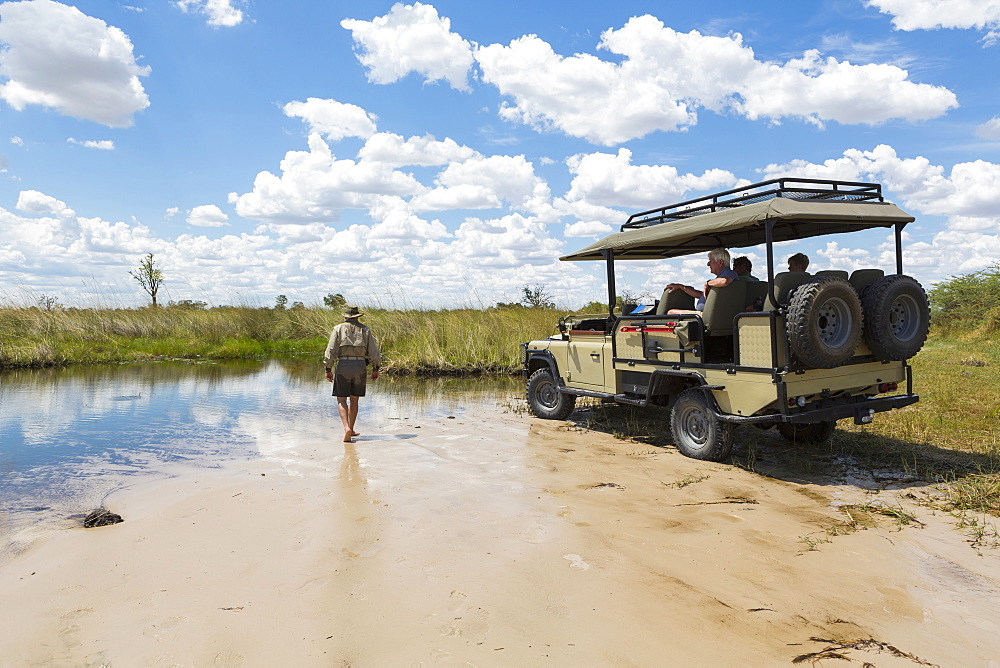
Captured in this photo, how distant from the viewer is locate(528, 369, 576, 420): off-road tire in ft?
30.9

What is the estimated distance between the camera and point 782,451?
719 centimetres

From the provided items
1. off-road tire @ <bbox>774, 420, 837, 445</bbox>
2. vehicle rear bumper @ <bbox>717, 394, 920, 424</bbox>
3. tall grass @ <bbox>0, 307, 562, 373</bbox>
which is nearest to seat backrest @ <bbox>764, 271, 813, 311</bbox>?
vehicle rear bumper @ <bbox>717, 394, 920, 424</bbox>

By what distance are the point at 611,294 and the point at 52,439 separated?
7775mm

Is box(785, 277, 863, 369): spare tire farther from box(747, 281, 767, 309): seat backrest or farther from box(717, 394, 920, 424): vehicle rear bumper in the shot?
box(747, 281, 767, 309): seat backrest

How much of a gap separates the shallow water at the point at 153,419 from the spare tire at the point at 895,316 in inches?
225

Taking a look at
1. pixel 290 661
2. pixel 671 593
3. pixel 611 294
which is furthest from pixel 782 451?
pixel 290 661

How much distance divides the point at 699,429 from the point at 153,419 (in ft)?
27.4

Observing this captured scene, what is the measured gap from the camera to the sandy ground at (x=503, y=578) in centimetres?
299

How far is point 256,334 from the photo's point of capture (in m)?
25.4

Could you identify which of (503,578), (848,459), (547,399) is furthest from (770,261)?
(547,399)

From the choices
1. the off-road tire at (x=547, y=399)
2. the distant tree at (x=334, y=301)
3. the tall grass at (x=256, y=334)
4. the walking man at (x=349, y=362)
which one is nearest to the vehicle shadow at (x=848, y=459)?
the off-road tire at (x=547, y=399)

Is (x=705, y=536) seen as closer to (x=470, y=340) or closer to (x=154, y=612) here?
(x=154, y=612)

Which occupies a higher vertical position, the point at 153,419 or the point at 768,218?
the point at 768,218

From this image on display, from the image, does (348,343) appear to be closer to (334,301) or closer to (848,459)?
(848,459)
